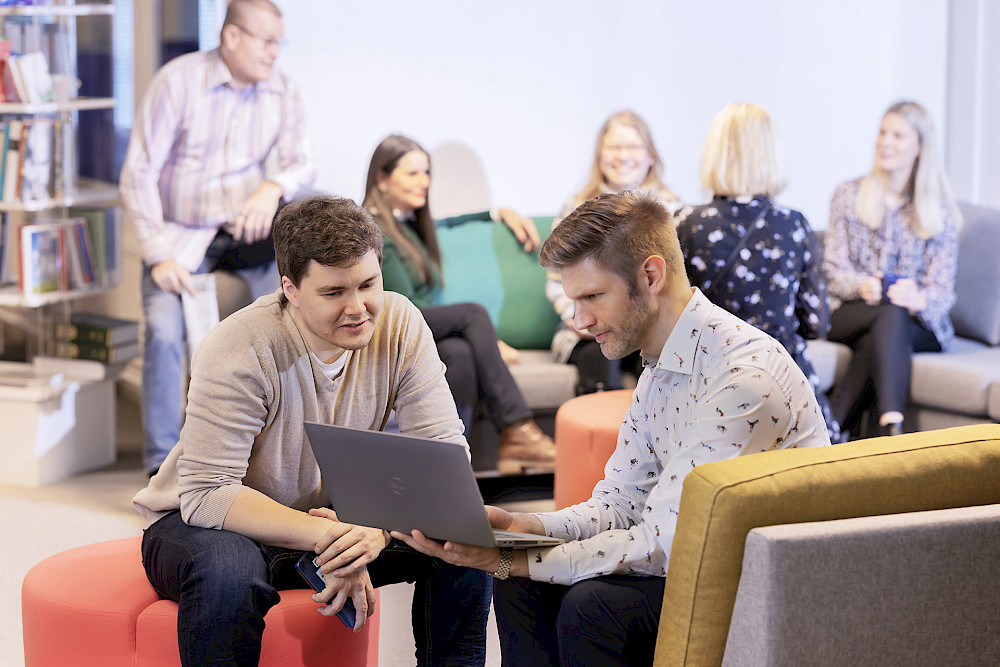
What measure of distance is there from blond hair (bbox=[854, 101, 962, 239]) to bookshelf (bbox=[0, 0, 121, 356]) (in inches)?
115

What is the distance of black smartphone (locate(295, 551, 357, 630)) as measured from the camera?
→ 6.37 feet

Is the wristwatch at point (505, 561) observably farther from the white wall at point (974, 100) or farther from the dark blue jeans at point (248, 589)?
the white wall at point (974, 100)

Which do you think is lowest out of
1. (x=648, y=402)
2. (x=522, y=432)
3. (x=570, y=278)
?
(x=522, y=432)

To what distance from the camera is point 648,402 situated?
1948 millimetres

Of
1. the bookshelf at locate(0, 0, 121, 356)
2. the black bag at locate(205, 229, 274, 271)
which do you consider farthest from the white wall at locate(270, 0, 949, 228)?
the bookshelf at locate(0, 0, 121, 356)

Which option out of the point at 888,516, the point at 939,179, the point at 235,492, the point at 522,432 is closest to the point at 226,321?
the point at 235,492

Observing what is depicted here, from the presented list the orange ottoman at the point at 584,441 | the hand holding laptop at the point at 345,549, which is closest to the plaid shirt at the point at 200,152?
the orange ottoman at the point at 584,441

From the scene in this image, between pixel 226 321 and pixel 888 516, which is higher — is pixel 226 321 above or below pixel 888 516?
above

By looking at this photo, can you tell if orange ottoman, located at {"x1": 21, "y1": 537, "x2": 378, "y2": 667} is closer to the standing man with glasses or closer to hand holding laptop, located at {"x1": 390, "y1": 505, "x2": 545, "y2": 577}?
hand holding laptop, located at {"x1": 390, "y1": 505, "x2": 545, "y2": 577}

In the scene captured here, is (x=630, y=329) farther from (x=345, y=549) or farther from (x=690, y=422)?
(x=345, y=549)

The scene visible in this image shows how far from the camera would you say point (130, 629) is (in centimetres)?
193

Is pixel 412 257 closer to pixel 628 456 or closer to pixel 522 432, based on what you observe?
pixel 522 432

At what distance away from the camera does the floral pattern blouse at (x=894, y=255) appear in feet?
13.8

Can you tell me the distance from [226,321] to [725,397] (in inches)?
36.4
